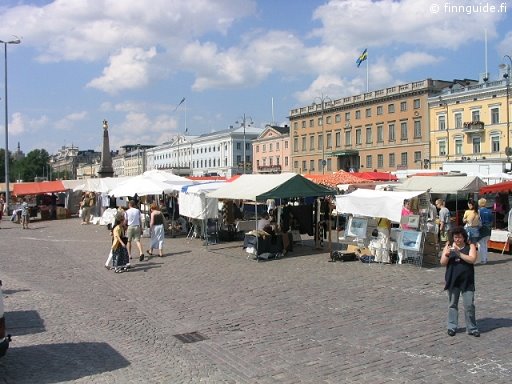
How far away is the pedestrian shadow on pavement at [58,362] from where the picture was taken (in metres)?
6.02

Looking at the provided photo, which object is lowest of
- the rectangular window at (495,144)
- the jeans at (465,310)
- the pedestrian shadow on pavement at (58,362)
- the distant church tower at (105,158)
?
the pedestrian shadow on pavement at (58,362)

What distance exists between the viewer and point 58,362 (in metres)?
6.52

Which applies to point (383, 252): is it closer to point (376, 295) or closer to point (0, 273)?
point (376, 295)

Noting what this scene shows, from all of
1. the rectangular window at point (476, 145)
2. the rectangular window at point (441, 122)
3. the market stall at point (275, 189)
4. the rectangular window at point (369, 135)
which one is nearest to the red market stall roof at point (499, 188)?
the market stall at point (275, 189)

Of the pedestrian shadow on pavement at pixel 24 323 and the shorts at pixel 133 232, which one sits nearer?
the pedestrian shadow on pavement at pixel 24 323

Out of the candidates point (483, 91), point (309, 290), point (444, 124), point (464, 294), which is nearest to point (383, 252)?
point (309, 290)

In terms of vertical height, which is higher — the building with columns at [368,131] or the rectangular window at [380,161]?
the building with columns at [368,131]

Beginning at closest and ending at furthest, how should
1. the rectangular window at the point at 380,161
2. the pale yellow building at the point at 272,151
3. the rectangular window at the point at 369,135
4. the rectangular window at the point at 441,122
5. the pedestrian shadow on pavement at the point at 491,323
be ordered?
the pedestrian shadow on pavement at the point at 491,323 → the rectangular window at the point at 441,122 → the rectangular window at the point at 380,161 → the rectangular window at the point at 369,135 → the pale yellow building at the point at 272,151

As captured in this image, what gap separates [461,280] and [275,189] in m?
9.06

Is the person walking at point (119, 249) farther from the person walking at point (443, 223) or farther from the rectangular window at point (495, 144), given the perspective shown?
the rectangular window at point (495, 144)

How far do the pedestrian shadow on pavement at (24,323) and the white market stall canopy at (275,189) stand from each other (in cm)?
772

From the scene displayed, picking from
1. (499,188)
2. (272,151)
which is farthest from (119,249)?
(272,151)

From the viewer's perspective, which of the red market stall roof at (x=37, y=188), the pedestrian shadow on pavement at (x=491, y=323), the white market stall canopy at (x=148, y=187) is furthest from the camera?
the red market stall roof at (x=37, y=188)

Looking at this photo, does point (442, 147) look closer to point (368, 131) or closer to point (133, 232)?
point (368, 131)
